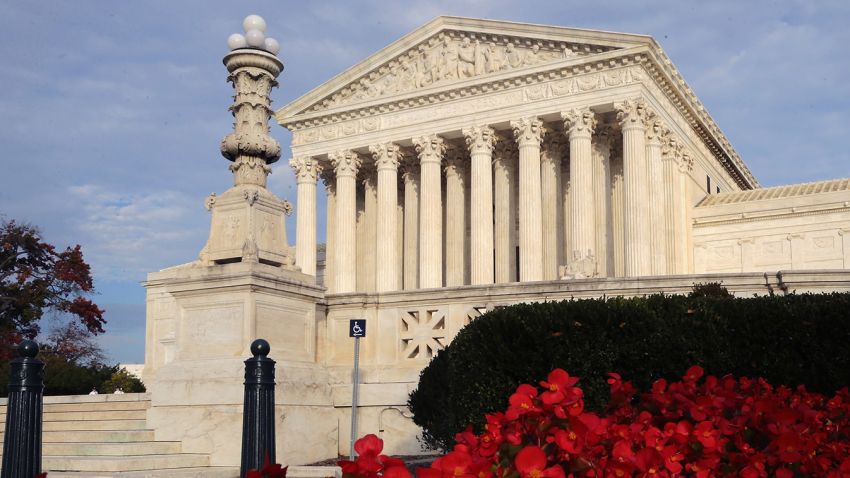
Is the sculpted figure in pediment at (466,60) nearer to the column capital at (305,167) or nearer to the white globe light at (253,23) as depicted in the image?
the column capital at (305,167)

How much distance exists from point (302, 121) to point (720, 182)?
2610cm

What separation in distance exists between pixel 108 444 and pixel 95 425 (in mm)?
1756

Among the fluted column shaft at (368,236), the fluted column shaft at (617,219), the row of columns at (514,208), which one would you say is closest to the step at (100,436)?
the row of columns at (514,208)

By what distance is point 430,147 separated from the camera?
45844 millimetres

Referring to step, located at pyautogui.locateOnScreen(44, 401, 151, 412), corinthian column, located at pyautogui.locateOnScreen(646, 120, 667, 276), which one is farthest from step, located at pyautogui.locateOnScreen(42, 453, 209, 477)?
corinthian column, located at pyautogui.locateOnScreen(646, 120, 667, 276)

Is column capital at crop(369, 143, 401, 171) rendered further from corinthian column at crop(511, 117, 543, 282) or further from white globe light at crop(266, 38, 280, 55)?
white globe light at crop(266, 38, 280, 55)

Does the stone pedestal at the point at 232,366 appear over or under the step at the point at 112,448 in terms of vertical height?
over

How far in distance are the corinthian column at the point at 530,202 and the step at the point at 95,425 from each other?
93.7 ft

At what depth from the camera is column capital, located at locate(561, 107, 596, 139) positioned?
41.1 metres

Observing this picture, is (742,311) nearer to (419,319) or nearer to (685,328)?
(685,328)

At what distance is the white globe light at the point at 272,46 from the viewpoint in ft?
50.6

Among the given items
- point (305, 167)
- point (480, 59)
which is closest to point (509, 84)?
point (480, 59)

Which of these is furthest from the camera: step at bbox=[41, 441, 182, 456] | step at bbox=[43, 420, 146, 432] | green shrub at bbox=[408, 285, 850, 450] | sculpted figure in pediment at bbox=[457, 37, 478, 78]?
sculpted figure in pediment at bbox=[457, 37, 478, 78]

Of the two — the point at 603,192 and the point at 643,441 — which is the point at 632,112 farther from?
the point at 643,441
